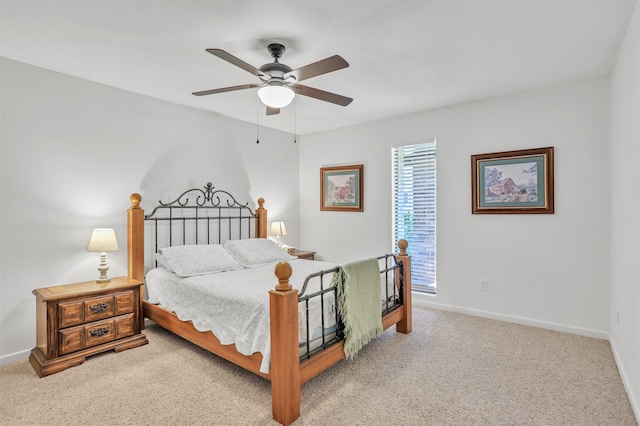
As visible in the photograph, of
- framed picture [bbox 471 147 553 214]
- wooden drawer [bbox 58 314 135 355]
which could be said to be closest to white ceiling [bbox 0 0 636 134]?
framed picture [bbox 471 147 553 214]

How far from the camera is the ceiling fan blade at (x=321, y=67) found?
195cm

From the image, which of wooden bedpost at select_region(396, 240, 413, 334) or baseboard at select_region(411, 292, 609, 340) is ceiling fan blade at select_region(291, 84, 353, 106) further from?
baseboard at select_region(411, 292, 609, 340)

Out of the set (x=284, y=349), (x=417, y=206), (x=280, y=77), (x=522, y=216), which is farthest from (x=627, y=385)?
(x=280, y=77)

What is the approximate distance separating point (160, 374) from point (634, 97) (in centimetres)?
379

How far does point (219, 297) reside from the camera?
257 centimetres

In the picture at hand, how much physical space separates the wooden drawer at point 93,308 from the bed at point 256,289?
0.99 ft

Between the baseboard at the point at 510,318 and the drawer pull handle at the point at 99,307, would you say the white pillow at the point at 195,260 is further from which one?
the baseboard at the point at 510,318

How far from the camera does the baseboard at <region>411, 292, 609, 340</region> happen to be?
3174mm

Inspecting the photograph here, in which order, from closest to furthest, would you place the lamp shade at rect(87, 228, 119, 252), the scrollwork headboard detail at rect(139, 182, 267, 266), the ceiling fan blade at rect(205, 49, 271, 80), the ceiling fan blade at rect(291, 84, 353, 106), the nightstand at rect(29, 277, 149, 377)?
the ceiling fan blade at rect(205, 49, 271, 80) → the ceiling fan blade at rect(291, 84, 353, 106) → the nightstand at rect(29, 277, 149, 377) → the lamp shade at rect(87, 228, 119, 252) → the scrollwork headboard detail at rect(139, 182, 267, 266)

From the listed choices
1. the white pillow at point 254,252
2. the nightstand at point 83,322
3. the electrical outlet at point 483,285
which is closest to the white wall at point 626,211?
the electrical outlet at point 483,285

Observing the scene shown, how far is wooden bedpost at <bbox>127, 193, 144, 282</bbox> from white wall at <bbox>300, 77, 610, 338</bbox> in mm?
2871

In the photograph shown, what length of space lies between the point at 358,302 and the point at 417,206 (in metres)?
2.17

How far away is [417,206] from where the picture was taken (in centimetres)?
434

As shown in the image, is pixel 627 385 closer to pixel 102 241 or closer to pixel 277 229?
pixel 277 229
